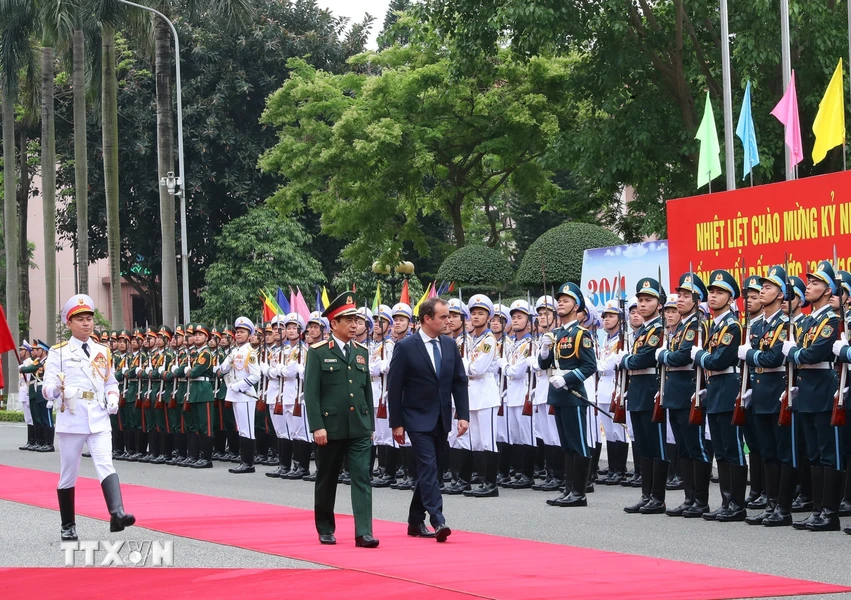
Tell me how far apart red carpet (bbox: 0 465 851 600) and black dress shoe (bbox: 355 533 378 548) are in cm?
7

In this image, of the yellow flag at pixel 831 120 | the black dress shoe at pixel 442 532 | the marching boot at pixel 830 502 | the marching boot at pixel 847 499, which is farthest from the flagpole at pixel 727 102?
the black dress shoe at pixel 442 532

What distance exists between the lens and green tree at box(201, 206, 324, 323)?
43.2m

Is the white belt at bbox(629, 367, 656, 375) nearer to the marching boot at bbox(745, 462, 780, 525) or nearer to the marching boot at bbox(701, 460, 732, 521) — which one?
the marching boot at bbox(701, 460, 732, 521)

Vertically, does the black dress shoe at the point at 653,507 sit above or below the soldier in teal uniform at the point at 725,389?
below

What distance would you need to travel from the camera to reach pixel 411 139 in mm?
34594

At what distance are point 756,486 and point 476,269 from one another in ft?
61.6

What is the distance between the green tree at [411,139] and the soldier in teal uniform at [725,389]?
2135 centimetres

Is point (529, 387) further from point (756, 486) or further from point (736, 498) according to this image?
point (736, 498)

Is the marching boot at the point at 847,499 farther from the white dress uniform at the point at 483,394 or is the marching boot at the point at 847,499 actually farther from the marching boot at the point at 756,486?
the white dress uniform at the point at 483,394

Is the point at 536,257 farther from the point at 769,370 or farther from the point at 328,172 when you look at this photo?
the point at 769,370

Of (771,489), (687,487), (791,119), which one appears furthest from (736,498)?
(791,119)

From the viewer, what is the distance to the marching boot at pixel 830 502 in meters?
10.6

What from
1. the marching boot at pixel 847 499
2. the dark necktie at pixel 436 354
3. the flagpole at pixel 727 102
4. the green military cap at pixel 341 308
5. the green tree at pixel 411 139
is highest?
the green tree at pixel 411 139

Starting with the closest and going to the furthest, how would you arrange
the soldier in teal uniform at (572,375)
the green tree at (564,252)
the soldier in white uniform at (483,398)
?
the soldier in teal uniform at (572,375), the soldier in white uniform at (483,398), the green tree at (564,252)
